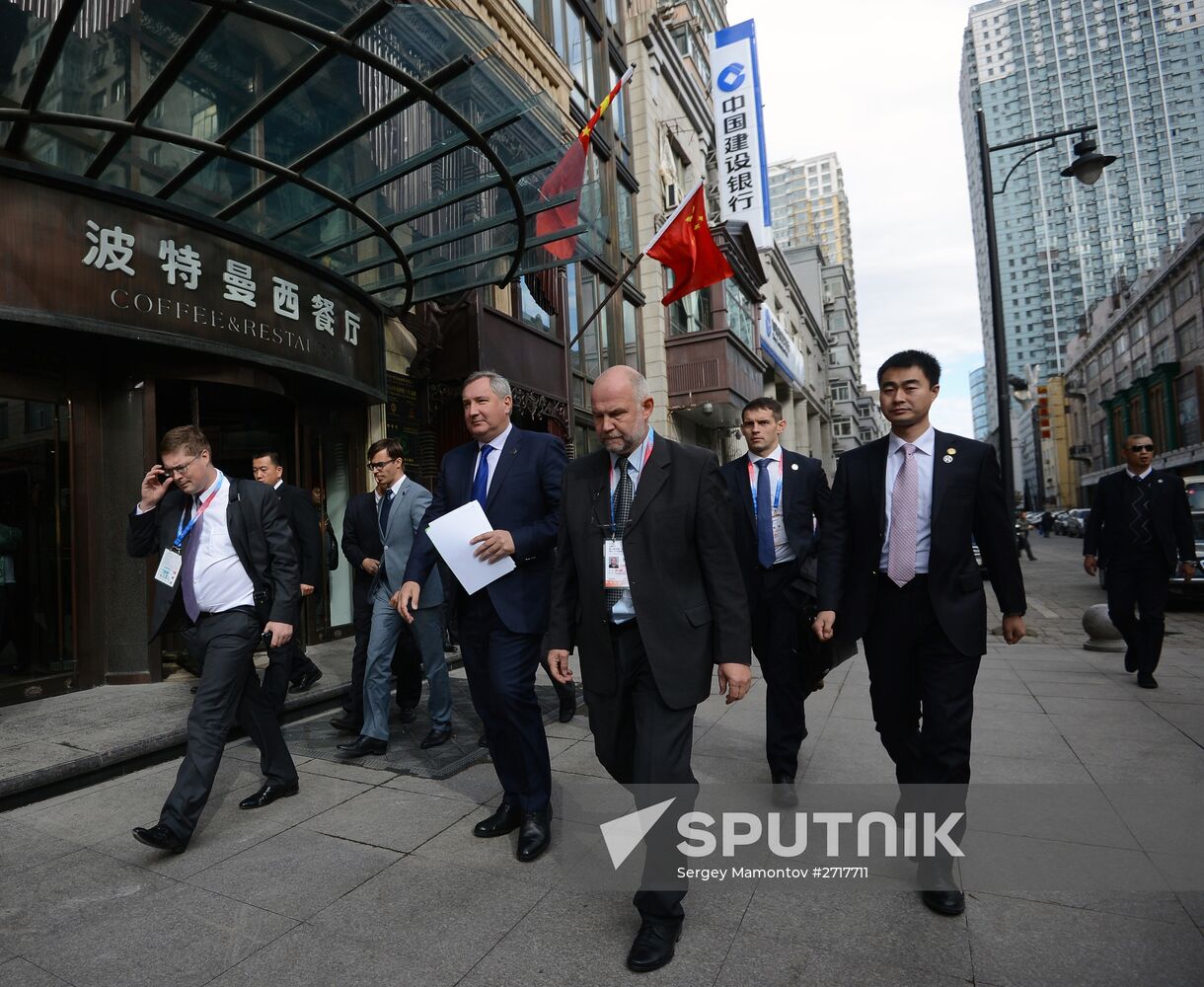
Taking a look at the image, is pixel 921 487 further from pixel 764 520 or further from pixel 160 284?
pixel 160 284

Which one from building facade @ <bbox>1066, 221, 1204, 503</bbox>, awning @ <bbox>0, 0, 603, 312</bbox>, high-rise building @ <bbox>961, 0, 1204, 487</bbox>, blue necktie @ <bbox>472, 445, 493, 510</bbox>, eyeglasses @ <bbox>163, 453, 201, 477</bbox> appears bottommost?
blue necktie @ <bbox>472, 445, 493, 510</bbox>

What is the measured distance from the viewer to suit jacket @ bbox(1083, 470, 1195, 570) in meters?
5.81

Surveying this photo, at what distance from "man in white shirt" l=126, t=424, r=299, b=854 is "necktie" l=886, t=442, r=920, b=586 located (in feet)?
9.53

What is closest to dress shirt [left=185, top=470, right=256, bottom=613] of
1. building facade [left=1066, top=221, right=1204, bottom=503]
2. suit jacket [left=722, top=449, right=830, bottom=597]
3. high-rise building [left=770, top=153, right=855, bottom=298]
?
suit jacket [left=722, top=449, right=830, bottom=597]

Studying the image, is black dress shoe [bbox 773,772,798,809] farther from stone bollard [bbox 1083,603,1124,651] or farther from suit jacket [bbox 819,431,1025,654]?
stone bollard [bbox 1083,603,1124,651]

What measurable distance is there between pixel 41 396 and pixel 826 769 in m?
6.97

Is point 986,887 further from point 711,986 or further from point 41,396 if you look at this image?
point 41,396

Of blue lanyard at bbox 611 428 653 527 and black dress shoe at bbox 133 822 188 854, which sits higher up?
blue lanyard at bbox 611 428 653 527

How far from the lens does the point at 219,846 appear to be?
3229 millimetres

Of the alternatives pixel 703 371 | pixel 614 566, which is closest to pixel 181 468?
pixel 614 566

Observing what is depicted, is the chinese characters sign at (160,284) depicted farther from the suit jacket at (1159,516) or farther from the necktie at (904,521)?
the suit jacket at (1159,516)

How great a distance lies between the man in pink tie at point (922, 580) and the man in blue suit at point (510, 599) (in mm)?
1286

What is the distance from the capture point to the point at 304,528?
18.9ft

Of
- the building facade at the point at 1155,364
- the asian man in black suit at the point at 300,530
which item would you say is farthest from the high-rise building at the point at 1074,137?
the asian man in black suit at the point at 300,530
